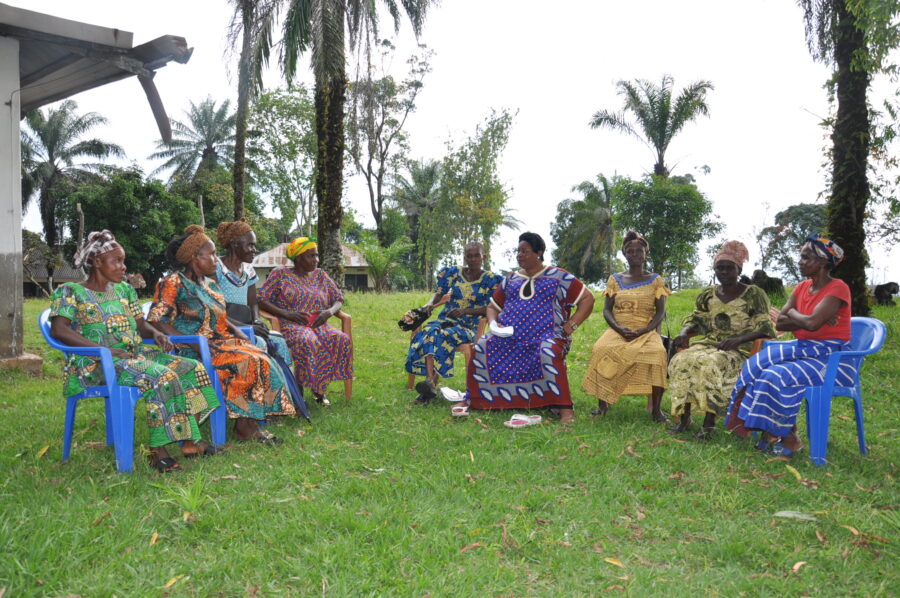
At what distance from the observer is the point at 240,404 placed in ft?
15.6

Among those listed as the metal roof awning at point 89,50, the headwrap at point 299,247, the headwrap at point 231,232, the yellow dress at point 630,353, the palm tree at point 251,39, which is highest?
the palm tree at point 251,39

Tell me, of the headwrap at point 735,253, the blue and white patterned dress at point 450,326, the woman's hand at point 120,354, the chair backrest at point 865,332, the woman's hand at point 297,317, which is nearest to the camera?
the woman's hand at point 120,354

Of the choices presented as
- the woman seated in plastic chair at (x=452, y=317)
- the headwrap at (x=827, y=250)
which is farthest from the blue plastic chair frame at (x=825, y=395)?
the woman seated in plastic chair at (x=452, y=317)

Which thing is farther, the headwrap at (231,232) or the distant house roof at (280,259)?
the distant house roof at (280,259)

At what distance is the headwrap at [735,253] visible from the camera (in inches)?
207

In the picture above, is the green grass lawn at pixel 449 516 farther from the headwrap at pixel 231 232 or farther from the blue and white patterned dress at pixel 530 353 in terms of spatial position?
the headwrap at pixel 231 232

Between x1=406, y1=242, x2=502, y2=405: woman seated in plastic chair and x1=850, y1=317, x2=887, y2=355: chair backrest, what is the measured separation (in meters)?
3.28

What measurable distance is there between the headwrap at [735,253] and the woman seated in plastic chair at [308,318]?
143 inches

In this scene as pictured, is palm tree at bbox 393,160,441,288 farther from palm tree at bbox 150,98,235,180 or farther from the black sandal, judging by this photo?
the black sandal

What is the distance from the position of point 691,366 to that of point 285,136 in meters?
27.2

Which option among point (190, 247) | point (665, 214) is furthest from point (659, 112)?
point (190, 247)

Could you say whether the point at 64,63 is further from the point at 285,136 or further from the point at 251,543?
the point at 285,136

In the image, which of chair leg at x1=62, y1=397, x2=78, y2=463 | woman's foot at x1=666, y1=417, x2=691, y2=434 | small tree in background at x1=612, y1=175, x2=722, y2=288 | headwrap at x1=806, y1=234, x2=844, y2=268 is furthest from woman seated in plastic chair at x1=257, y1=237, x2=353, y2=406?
small tree in background at x1=612, y1=175, x2=722, y2=288

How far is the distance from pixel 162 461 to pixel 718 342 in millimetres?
4412
